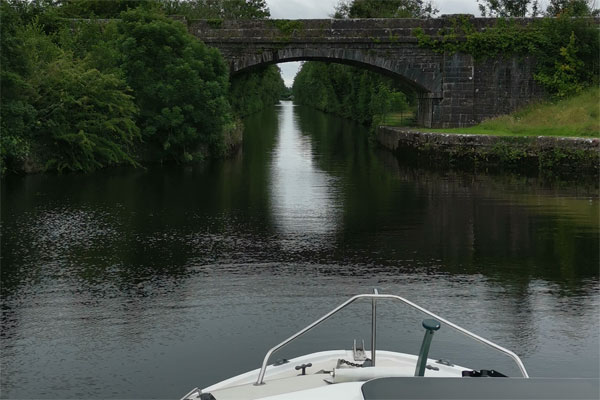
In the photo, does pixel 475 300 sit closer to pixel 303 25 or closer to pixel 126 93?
pixel 126 93

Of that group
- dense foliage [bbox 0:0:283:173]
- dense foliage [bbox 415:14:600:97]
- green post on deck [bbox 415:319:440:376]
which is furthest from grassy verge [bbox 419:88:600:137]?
green post on deck [bbox 415:319:440:376]

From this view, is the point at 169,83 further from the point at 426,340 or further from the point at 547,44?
the point at 426,340

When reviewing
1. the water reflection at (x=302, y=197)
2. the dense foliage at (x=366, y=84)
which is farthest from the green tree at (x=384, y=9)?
the water reflection at (x=302, y=197)

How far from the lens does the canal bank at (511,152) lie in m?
32.3

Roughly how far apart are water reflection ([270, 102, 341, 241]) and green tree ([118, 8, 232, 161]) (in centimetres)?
372

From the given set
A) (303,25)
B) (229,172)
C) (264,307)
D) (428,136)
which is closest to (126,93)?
(229,172)

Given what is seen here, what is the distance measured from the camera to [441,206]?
78.9ft

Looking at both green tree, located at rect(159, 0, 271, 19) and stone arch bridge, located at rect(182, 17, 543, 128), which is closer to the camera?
stone arch bridge, located at rect(182, 17, 543, 128)

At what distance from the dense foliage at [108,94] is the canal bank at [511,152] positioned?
9.03m

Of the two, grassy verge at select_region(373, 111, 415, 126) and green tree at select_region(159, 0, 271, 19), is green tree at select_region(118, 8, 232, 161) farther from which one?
green tree at select_region(159, 0, 271, 19)

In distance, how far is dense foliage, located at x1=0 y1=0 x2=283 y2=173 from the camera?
2878 centimetres

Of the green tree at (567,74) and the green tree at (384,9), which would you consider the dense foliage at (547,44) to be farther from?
the green tree at (384,9)

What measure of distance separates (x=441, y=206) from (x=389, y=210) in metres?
1.86

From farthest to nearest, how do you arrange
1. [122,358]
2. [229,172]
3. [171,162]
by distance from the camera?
[171,162] < [229,172] < [122,358]
